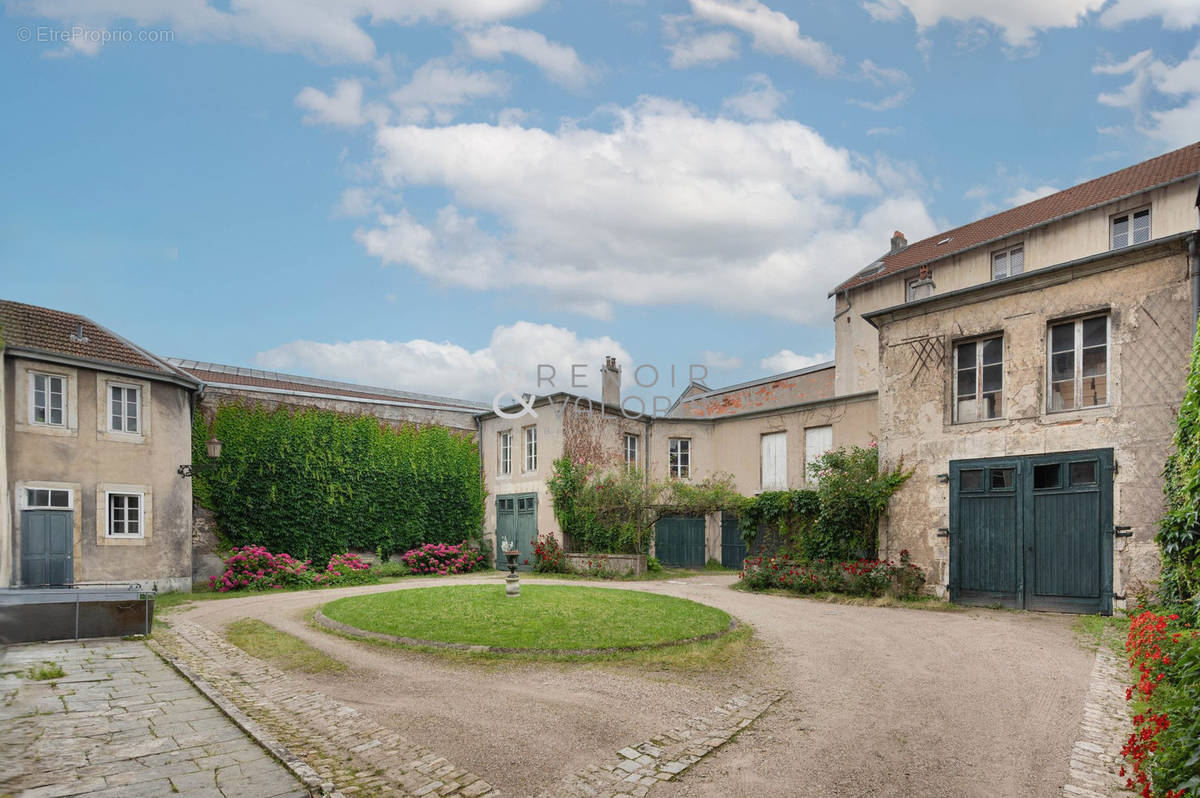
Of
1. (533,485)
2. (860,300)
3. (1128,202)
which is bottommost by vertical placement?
(533,485)

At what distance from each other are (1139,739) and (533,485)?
55.8 ft

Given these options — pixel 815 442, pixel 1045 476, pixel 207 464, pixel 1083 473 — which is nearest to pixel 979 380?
pixel 1045 476

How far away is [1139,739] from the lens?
15.3ft

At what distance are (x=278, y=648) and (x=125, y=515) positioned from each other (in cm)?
839

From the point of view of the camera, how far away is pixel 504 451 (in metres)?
22.1

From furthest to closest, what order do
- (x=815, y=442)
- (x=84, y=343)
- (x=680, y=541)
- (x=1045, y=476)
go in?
(x=680, y=541), (x=815, y=442), (x=84, y=343), (x=1045, y=476)

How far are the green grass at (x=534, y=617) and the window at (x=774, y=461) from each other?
32.1 ft

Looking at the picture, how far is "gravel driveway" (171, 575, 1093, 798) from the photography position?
15.6ft

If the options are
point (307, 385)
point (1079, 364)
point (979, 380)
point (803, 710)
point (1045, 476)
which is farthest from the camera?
point (307, 385)

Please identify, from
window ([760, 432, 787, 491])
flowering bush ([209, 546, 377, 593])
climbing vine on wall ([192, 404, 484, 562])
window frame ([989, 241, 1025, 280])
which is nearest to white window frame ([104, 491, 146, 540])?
climbing vine on wall ([192, 404, 484, 562])

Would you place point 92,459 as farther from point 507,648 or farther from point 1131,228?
point 1131,228

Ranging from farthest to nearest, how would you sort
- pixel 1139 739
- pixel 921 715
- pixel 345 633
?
1. pixel 345 633
2. pixel 921 715
3. pixel 1139 739

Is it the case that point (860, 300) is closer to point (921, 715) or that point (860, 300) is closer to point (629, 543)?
point (629, 543)

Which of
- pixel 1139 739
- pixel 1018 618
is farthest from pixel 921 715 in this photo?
pixel 1018 618
